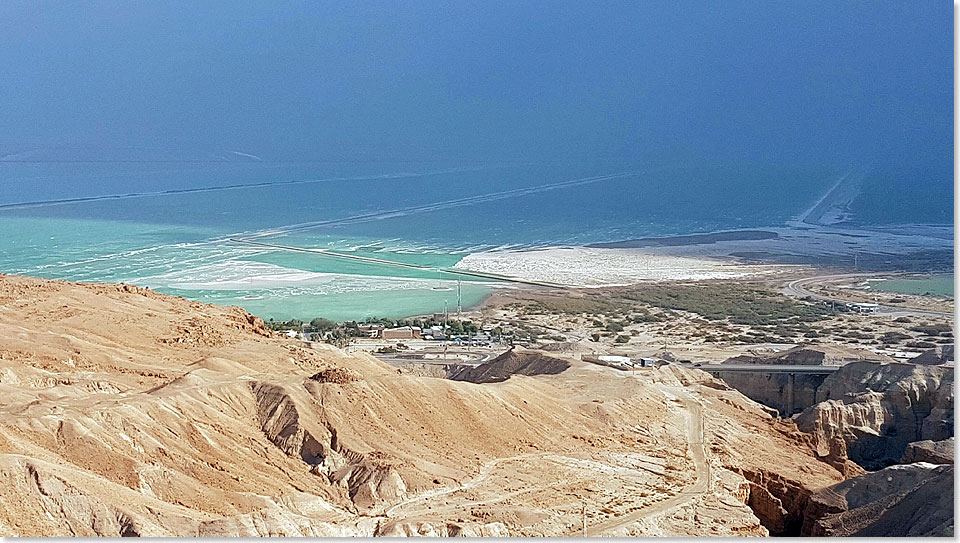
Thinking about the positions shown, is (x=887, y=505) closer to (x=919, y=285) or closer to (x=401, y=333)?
(x=401, y=333)

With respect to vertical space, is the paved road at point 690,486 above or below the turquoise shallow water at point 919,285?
below

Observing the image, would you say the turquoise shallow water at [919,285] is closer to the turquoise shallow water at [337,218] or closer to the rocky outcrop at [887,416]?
the turquoise shallow water at [337,218]

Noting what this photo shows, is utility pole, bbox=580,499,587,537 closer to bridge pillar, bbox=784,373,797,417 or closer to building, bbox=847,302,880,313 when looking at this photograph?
bridge pillar, bbox=784,373,797,417

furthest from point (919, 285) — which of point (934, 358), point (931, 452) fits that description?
point (931, 452)

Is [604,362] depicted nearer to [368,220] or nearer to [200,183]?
[368,220]

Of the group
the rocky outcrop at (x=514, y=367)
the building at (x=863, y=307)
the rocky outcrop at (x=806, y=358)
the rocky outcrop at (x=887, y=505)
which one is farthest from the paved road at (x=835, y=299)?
the rocky outcrop at (x=887, y=505)

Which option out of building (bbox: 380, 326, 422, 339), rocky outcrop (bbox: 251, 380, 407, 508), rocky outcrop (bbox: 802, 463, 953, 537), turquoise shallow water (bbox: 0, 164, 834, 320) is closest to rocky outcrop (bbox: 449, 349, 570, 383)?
building (bbox: 380, 326, 422, 339)
